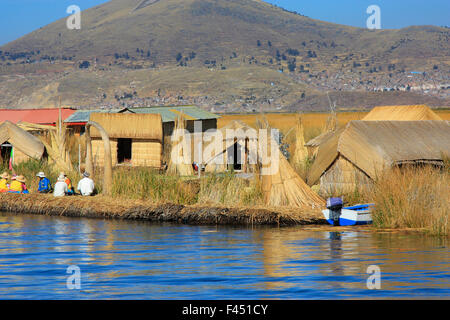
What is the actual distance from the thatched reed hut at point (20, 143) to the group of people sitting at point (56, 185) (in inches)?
156

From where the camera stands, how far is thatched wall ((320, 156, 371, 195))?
2017cm

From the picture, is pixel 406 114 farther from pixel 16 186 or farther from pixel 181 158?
pixel 16 186

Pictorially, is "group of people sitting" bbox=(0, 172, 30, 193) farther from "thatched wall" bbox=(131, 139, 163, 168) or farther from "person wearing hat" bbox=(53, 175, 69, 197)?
"thatched wall" bbox=(131, 139, 163, 168)

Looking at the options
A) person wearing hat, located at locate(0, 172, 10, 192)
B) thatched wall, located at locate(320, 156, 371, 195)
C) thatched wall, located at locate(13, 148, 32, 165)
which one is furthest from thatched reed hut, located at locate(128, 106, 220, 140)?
thatched wall, located at locate(320, 156, 371, 195)

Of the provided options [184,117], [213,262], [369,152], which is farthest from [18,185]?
[184,117]

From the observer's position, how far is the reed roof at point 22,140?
90.6 feet

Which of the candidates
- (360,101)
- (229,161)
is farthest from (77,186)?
(360,101)

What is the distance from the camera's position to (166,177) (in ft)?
70.8

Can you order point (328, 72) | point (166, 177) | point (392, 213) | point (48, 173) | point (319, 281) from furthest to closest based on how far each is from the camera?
1. point (328, 72)
2. point (48, 173)
3. point (166, 177)
4. point (392, 213)
5. point (319, 281)

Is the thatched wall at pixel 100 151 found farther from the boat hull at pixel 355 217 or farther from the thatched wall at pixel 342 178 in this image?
the boat hull at pixel 355 217

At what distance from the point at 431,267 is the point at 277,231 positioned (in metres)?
5.03

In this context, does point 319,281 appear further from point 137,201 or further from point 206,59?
point 206,59

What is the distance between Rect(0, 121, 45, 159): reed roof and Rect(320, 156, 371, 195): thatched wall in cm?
1113

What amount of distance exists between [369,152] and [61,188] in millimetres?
7988
